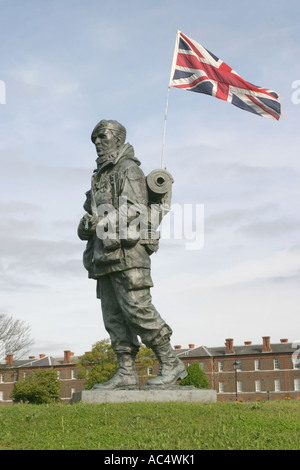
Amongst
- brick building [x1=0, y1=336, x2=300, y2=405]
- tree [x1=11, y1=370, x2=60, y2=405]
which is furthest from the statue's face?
brick building [x1=0, y1=336, x2=300, y2=405]

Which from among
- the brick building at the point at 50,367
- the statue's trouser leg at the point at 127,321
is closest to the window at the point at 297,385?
the brick building at the point at 50,367

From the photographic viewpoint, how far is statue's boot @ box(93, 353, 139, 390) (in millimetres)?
8875

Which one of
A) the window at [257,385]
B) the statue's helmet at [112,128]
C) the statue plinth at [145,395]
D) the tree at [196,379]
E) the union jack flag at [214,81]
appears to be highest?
the union jack flag at [214,81]

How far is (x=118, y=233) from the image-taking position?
8820mm

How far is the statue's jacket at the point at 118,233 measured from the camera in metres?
8.81

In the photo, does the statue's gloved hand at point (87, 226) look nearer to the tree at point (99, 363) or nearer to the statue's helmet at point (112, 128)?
the statue's helmet at point (112, 128)

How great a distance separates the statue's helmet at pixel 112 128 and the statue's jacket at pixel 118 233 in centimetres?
22

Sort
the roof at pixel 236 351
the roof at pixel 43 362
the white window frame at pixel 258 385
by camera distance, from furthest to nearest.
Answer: the roof at pixel 43 362
the roof at pixel 236 351
the white window frame at pixel 258 385

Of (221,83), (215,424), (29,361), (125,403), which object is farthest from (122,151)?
(29,361)

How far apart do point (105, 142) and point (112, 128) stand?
0.86ft

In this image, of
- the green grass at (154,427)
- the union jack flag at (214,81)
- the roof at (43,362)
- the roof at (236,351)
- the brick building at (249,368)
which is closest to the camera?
the green grass at (154,427)

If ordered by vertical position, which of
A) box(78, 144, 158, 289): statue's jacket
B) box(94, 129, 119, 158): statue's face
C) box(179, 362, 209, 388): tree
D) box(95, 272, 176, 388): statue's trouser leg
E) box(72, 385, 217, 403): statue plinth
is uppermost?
box(94, 129, 119, 158): statue's face

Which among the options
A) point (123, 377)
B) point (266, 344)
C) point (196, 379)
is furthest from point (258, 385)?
point (123, 377)

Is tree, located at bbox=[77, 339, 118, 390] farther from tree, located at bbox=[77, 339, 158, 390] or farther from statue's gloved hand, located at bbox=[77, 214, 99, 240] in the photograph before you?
statue's gloved hand, located at bbox=[77, 214, 99, 240]
